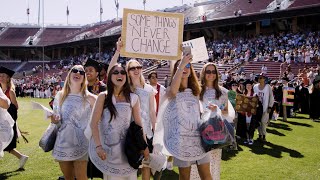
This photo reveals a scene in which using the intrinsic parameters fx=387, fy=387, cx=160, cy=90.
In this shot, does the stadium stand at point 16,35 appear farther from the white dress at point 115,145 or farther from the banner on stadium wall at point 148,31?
the white dress at point 115,145

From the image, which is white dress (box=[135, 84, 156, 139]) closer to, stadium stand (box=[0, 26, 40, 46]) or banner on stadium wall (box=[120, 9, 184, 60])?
banner on stadium wall (box=[120, 9, 184, 60])

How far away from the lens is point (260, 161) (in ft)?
26.1

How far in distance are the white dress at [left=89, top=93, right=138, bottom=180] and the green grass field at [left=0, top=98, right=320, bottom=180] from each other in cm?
271

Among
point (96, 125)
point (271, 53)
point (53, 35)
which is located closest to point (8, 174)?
point (96, 125)

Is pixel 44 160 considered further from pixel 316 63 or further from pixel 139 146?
pixel 316 63

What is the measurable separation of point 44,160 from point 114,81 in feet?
15.6

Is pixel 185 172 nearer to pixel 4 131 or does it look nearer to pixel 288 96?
pixel 4 131

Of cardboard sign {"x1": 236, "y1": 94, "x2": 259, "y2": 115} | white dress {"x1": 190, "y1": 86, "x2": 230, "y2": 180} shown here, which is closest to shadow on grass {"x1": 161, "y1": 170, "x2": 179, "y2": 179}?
white dress {"x1": 190, "y1": 86, "x2": 230, "y2": 180}

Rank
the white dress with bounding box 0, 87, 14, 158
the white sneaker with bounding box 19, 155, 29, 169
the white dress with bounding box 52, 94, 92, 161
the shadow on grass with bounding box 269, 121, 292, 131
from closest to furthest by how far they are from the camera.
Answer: the white dress with bounding box 52, 94, 92, 161
the white dress with bounding box 0, 87, 14, 158
the white sneaker with bounding box 19, 155, 29, 169
the shadow on grass with bounding box 269, 121, 292, 131

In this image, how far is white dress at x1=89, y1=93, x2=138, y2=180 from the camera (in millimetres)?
3949

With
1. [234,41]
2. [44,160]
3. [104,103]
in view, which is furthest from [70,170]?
[234,41]

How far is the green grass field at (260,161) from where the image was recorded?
6793 mm

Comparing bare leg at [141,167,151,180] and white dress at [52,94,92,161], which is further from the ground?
white dress at [52,94,92,161]

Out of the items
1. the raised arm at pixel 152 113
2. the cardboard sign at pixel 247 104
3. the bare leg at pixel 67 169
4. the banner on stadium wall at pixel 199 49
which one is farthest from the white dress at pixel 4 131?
the cardboard sign at pixel 247 104
